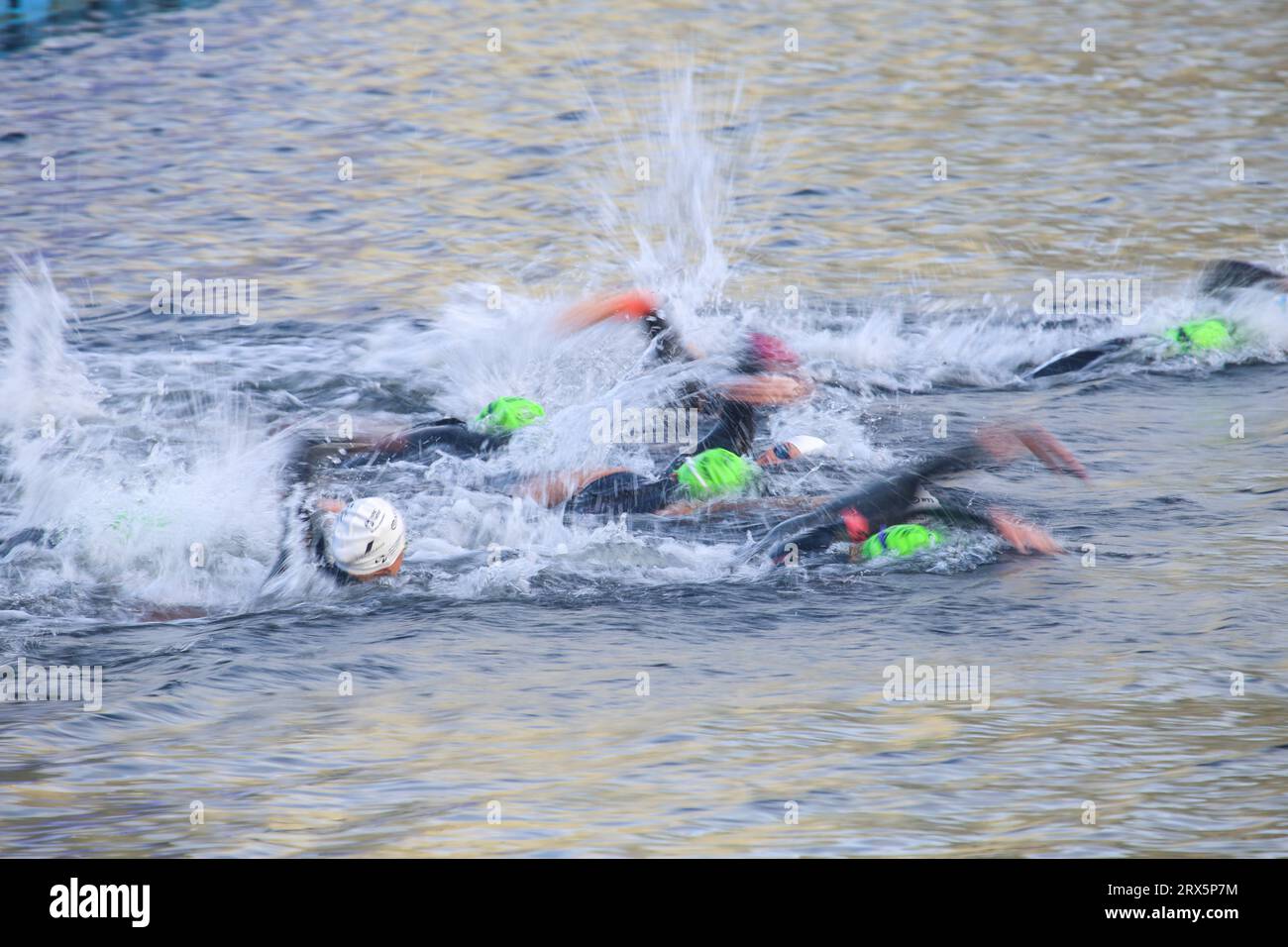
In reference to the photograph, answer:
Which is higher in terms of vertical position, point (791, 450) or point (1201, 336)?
point (1201, 336)

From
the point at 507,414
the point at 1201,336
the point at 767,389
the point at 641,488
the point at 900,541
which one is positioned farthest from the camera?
the point at 1201,336

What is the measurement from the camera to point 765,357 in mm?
9914

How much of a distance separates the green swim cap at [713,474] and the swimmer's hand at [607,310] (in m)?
1.53

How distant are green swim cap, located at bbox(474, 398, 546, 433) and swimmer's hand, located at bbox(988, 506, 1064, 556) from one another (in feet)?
8.99

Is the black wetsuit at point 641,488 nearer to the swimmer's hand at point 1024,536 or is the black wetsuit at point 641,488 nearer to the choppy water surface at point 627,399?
the choppy water surface at point 627,399

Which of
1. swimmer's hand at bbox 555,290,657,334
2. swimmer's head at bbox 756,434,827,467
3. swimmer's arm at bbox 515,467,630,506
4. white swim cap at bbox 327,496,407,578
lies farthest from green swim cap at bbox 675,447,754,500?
white swim cap at bbox 327,496,407,578

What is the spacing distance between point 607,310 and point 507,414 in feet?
3.63

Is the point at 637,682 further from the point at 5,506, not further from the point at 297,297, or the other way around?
the point at 297,297

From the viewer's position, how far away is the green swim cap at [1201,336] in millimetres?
10781

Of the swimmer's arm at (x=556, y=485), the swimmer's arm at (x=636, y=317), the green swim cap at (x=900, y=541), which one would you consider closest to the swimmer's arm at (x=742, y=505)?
the swimmer's arm at (x=556, y=485)

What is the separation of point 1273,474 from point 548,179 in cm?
756

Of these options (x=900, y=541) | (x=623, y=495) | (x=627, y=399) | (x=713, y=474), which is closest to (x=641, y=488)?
(x=623, y=495)

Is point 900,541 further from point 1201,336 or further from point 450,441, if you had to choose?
point 1201,336

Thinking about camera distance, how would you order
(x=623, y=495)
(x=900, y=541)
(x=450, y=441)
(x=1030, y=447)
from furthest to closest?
(x=450, y=441) < (x=1030, y=447) < (x=623, y=495) < (x=900, y=541)
